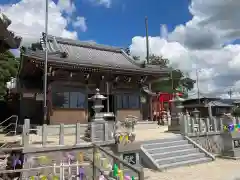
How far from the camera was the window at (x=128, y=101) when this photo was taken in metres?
17.9

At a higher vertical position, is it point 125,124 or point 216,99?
point 216,99

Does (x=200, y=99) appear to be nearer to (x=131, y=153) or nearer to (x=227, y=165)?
(x=227, y=165)

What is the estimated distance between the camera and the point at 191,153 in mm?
10961

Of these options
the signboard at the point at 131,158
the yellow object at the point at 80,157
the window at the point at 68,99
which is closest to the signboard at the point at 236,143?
the signboard at the point at 131,158

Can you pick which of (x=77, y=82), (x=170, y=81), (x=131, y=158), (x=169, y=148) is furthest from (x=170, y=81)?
(x=131, y=158)

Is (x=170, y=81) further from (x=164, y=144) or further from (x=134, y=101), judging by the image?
(x=164, y=144)

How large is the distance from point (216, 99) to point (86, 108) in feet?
91.3

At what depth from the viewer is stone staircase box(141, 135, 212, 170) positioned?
949 cm

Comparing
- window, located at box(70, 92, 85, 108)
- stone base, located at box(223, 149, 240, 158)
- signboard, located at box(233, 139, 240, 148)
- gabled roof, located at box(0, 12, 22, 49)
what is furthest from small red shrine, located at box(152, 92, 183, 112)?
gabled roof, located at box(0, 12, 22, 49)

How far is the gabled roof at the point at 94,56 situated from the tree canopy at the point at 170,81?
221 cm

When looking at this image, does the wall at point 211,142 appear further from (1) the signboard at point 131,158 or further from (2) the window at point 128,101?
(2) the window at point 128,101

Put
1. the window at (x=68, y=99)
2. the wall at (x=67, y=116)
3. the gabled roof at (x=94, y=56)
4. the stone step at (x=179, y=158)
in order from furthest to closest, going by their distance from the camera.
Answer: the gabled roof at (x=94, y=56)
the window at (x=68, y=99)
the wall at (x=67, y=116)
the stone step at (x=179, y=158)

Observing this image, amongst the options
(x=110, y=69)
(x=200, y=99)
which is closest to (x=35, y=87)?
(x=110, y=69)

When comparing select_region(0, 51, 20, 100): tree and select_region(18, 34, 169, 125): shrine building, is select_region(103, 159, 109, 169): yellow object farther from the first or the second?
select_region(0, 51, 20, 100): tree
